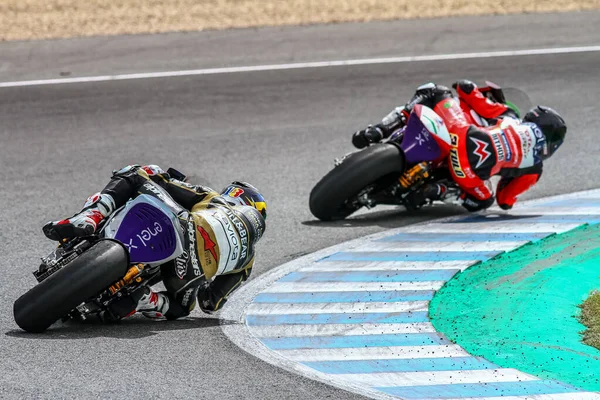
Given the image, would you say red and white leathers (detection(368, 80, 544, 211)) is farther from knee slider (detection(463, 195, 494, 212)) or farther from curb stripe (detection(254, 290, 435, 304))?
curb stripe (detection(254, 290, 435, 304))

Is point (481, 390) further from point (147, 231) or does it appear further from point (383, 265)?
point (383, 265)

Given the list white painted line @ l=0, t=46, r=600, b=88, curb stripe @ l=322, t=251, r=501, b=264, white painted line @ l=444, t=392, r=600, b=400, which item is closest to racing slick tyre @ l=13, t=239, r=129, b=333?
white painted line @ l=444, t=392, r=600, b=400

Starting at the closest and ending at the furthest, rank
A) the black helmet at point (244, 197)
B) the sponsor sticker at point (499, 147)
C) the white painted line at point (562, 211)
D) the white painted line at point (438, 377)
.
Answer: the white painted line at point (438, 377), the black helmet at point (244, 197), the sponsor sticker at point (499, 147), the white painted line at point (562, 211)

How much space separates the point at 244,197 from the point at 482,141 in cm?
291

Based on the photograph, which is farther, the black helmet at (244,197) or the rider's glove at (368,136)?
the rider's glove at (368,136)

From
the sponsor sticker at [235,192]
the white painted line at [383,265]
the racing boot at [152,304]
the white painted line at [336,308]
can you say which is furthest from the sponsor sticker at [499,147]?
the racing boot at [152,304]

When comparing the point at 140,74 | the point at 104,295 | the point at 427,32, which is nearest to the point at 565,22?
the point at 427,32

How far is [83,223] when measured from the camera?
668 cm

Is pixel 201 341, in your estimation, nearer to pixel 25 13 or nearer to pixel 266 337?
pixel 266 337

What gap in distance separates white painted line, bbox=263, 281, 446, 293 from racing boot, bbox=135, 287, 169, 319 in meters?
1.03

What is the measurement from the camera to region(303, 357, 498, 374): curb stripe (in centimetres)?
621

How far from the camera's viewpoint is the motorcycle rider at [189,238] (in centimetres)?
684

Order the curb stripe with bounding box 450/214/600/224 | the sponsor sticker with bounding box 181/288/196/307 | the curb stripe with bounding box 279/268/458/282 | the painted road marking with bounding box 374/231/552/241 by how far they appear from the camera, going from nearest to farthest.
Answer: the sponsor sticker with bounding box 181/288/196/307
the curb stripe with bounding box 279/268/458/282
the painted road marking with bounding box 374/231/552/241
the curb stripe with bounding box 450/214/600/224

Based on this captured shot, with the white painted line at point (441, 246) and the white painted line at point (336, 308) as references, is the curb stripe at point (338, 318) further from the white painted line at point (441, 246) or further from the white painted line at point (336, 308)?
the white painted line at point (441, 246)
